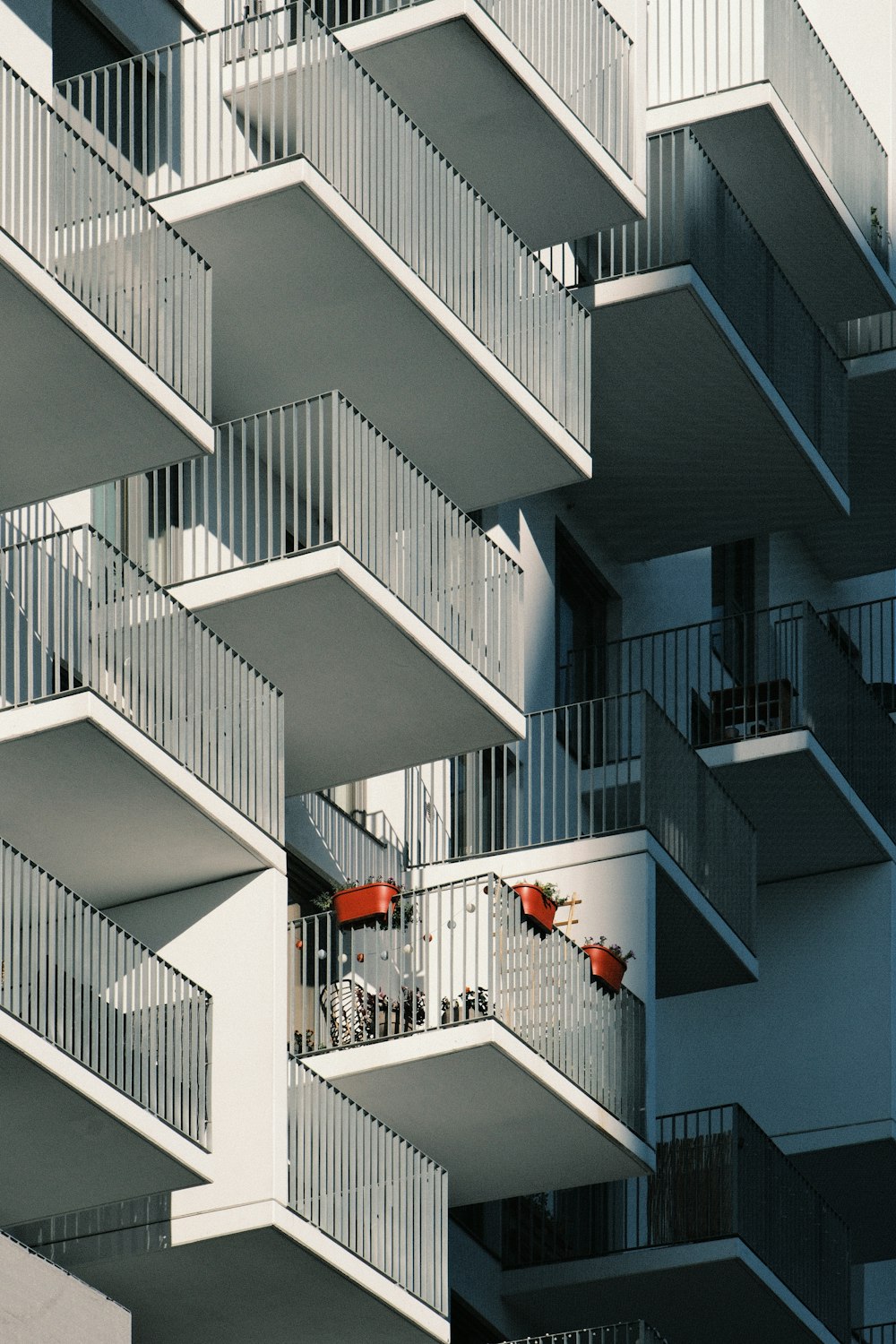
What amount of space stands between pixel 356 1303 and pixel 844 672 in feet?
33.1

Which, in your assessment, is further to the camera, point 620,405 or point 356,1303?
point 620,405

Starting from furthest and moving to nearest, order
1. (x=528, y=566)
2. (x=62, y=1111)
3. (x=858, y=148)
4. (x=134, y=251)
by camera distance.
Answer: (x=858, y=148), (x=528, y=566), (x=134, y=251), (x=62, y=1111)

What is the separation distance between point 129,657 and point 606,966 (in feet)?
16.8

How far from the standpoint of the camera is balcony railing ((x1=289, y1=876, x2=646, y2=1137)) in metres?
22.8

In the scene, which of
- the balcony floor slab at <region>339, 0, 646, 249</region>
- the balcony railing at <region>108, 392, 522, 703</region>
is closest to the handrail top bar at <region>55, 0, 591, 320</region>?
the balcony floor slab at <region>339, 0, 646, 249</region>

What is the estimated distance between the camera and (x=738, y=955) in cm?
2727

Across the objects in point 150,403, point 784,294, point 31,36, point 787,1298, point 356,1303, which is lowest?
point 356,1303

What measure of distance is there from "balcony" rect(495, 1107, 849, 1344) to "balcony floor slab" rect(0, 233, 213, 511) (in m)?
7.43

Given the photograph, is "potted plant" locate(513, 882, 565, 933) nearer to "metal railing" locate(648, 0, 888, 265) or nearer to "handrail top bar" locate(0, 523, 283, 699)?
"handrail top bar" locate(0, 523, 283, 699)

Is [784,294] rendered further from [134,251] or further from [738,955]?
[134,251]

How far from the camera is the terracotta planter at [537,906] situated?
2358cm

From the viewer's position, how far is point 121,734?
20.3 m

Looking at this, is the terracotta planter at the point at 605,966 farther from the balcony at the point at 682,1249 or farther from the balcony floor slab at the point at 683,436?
the balcony floor slab at the point at 683,436

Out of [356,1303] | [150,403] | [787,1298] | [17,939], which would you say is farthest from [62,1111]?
[787,1298]
